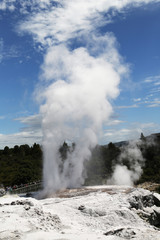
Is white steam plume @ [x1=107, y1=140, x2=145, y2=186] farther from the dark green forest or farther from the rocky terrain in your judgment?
the rocky terrain

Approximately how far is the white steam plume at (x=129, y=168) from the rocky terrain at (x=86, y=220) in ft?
41.3

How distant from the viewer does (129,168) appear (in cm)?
3622

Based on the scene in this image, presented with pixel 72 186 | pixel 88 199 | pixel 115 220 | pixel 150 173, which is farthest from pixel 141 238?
pixel 150 173

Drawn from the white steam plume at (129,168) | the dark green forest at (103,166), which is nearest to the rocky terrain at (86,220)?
the white steam plume at (129,168)

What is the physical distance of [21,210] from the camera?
13.4m

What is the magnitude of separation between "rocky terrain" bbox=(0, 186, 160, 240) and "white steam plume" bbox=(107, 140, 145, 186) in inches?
496

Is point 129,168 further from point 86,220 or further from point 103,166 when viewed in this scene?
point 86,220

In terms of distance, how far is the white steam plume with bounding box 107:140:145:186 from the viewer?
31766 mm

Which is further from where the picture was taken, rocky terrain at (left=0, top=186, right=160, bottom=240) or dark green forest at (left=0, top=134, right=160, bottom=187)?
dark green forest at (left=0, top=134, right=160, bottom=187)

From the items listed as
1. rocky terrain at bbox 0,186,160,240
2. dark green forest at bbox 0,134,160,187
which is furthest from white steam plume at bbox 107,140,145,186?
rocky terrain at bbox 0,186,160,240

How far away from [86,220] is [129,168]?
23606 mm

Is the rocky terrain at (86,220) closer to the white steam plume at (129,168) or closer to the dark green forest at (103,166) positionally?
the white steam plume at (129,168)

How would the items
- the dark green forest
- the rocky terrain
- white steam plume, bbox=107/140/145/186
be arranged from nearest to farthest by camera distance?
the rocky terrain < white steam plume, bbox=107/140/145/186 < the dark green forest

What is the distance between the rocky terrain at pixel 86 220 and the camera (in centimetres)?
1021
